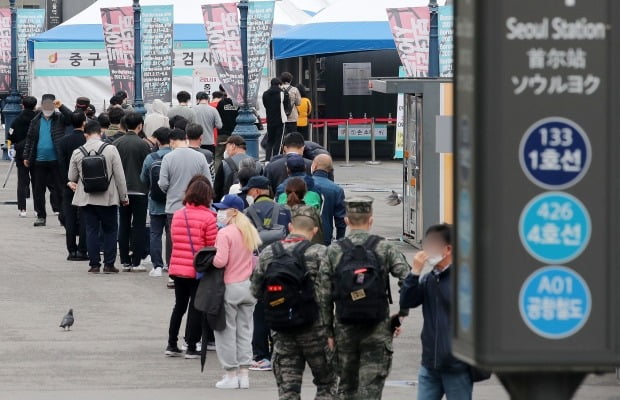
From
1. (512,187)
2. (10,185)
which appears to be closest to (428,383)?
(512,187)

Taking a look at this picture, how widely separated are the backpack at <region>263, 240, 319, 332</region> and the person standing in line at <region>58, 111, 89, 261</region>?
9.07 m

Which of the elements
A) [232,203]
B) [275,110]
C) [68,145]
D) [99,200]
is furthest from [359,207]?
[275,110]

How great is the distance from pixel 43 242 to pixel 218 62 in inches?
318

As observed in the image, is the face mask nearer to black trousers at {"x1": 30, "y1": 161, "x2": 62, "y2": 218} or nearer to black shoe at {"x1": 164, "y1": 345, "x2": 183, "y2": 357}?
black shoe at {"x1": 164, "y1": 345, "x2": 183, "y2": 357}

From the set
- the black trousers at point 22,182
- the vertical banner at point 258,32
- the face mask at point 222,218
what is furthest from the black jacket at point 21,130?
the face mask at point 222,218

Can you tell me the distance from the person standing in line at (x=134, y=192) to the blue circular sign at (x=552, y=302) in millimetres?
12979

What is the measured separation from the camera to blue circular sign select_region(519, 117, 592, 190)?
11.5 feet

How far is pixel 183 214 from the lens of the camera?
11297mm

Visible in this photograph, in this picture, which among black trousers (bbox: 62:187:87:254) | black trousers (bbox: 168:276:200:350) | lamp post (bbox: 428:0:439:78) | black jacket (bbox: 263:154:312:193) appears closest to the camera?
black trousers (bbox: 168:276:200:350)

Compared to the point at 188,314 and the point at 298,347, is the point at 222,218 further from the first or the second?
the point at 298,347

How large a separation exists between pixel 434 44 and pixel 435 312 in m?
16.4

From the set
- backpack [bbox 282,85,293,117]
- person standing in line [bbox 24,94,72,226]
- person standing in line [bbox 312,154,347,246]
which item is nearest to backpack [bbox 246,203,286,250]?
person standing in line [bbox 312,154,347,246]

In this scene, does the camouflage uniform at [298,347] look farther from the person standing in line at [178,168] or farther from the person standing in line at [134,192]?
the person standing in line at [134,192]

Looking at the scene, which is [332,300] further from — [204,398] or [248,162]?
[248,162]
